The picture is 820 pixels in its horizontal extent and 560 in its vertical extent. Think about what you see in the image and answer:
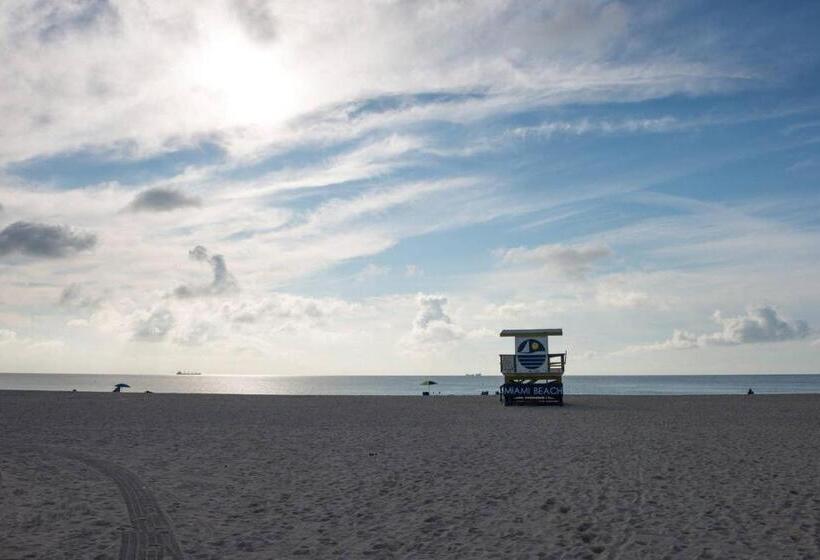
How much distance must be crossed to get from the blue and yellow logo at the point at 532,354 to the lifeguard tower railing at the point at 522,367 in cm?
32

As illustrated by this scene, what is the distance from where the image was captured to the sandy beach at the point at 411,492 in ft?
31.9

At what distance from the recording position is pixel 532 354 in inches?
1529

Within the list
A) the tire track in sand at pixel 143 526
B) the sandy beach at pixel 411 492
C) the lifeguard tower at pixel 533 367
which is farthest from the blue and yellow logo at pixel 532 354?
the tire track in sand at pixel 143 526

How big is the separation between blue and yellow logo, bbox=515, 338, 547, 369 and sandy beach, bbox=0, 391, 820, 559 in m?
13.0

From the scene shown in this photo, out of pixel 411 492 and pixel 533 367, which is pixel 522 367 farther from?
pixel 411 492

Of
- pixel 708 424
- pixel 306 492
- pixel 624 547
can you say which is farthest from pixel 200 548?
pixel 708 424

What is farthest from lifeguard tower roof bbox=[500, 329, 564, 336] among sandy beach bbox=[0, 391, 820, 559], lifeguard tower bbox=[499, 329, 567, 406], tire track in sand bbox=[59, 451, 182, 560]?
tire track in sand bbox=[59, 451, 182, 560]

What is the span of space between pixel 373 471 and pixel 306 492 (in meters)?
2.78

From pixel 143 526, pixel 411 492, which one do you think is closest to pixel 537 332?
pixel 411 492

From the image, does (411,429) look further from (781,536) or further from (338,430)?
(781,536)

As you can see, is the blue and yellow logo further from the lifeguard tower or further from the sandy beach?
the sandy beach

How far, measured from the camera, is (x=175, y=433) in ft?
81.4

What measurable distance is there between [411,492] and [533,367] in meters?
26.3

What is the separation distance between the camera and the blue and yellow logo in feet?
127
